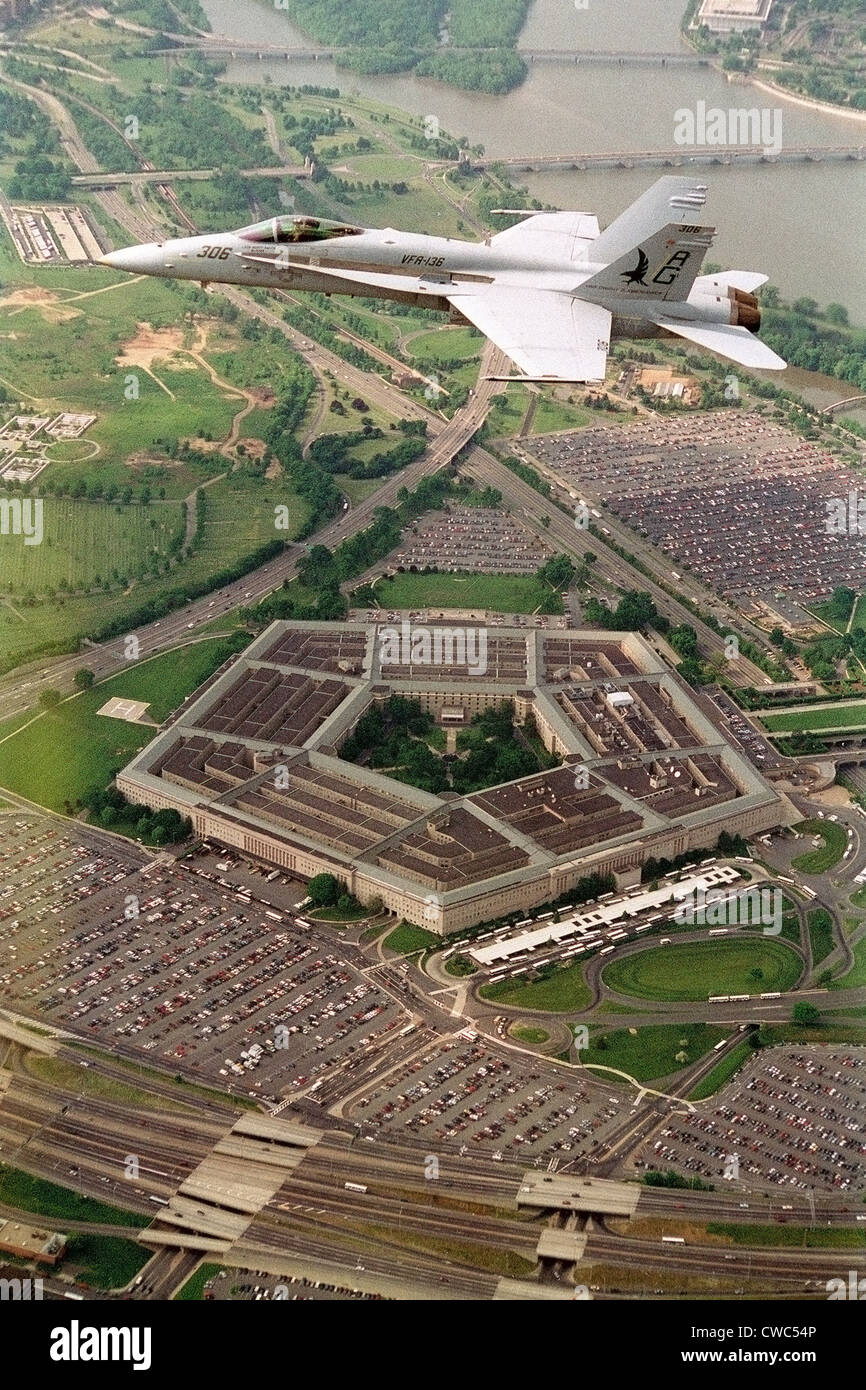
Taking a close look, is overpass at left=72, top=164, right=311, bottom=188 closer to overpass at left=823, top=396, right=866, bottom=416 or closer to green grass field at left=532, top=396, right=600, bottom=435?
green grass field at left=532, top=396, right=600, bottom=435

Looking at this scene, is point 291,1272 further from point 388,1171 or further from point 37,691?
point 37,691

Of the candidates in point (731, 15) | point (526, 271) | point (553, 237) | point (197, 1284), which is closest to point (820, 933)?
point (526, 271)

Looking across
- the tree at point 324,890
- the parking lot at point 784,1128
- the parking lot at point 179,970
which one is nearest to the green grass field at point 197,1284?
the parking lot at point 179,970

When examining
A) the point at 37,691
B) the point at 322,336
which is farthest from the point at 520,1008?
the point at 322,336

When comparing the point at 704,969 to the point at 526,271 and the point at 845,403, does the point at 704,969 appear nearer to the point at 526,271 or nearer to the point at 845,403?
the point at 526,271
